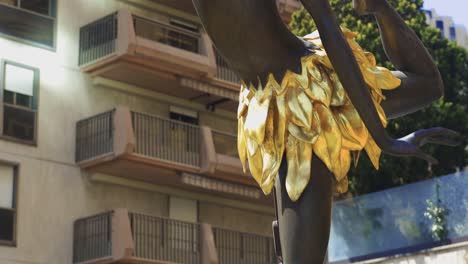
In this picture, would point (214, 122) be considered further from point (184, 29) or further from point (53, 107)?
point (53, 107)

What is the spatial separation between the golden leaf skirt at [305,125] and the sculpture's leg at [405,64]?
0.20 metres

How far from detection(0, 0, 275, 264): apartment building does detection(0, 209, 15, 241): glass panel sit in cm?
2

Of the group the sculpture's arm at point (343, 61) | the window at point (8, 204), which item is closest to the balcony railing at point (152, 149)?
the window at point (8, 204)

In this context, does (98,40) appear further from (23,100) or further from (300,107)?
(300,107)

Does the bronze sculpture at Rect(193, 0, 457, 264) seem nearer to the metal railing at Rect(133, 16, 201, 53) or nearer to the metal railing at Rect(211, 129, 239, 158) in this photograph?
the metal railing at Rect(133, 16, 201, 53)

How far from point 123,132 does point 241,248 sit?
4.75 meters

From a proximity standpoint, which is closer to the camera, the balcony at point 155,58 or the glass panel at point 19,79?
the glass panel at point 19,79

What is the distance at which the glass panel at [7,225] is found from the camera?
2838cm

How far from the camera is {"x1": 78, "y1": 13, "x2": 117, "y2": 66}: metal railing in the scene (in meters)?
31.2

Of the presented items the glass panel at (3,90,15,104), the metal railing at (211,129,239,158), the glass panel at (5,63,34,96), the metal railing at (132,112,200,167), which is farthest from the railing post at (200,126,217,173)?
the glass panel at (3,90,15,104)

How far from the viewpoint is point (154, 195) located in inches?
1267

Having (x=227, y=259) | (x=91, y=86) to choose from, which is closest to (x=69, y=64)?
(x=91, y=86)

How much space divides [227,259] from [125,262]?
363 centimetres

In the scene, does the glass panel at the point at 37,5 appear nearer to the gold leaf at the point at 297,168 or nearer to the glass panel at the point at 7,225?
the glass panel at the point at 7,225
